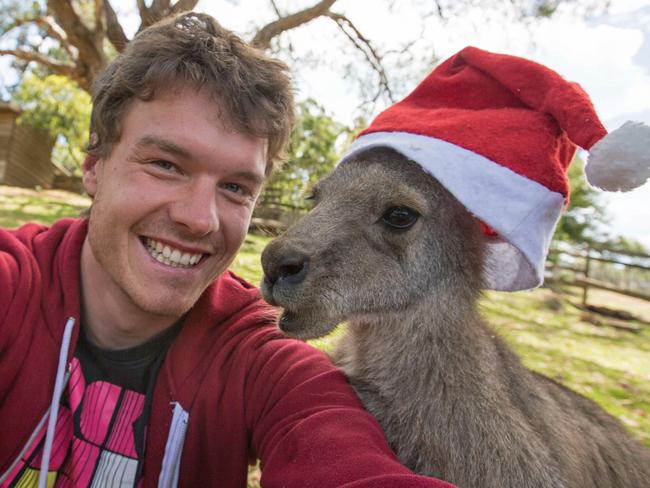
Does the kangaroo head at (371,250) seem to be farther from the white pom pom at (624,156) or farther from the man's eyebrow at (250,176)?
the white pom pom at (624,156)

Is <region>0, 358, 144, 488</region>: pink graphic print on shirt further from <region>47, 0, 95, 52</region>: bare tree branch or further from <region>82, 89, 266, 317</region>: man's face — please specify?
<region>47, 0, 95, 52</region>: bare tree branch

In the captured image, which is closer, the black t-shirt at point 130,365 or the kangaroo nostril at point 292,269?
the kangaroo nostril at point 292,269

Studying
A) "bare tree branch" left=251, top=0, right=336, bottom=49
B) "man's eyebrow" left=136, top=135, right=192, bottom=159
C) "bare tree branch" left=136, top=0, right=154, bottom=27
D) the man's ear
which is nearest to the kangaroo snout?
"man's eyebrow" left=136, top=135, right=192, bottom=159

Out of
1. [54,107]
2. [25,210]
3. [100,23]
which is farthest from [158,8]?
[54,107]

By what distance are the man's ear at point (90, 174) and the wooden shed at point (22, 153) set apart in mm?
23562

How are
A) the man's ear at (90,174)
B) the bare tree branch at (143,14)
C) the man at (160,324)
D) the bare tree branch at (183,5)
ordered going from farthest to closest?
the bare tree branch at (143,14) → the bare tree branch at (183,5) → the man's ear at (90,174) → the man at (160,324)

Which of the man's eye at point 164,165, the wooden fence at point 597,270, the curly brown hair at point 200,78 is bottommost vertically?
the wooden fence at point 597,270

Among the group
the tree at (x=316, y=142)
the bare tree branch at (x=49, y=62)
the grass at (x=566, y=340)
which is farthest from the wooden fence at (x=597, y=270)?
the bare tree branch at (x=49, y=62)

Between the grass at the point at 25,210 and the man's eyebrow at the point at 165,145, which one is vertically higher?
the man's eyebrow at the point at 165,145

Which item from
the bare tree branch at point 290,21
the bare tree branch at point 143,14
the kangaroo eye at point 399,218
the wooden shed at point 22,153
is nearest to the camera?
the kangaroo eye at point 399,218

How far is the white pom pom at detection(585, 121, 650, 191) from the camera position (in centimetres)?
191

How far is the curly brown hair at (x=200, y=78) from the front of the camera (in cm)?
241

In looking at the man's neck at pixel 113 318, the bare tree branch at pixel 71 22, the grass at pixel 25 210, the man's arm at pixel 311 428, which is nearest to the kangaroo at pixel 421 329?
the man's arm at pixel 311 428

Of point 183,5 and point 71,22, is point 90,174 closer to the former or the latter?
point 183,5
